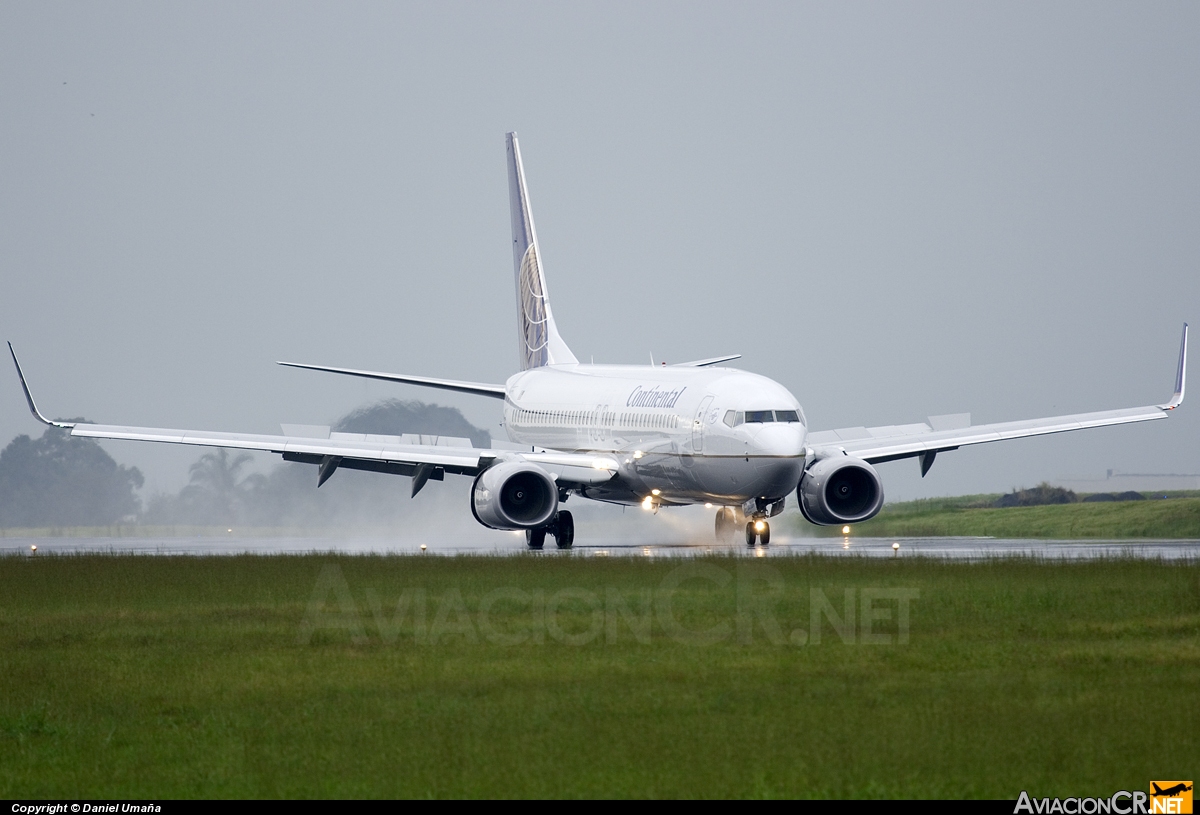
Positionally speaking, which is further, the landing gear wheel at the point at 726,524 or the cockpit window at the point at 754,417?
the landing gear wheel at the point at 726,524

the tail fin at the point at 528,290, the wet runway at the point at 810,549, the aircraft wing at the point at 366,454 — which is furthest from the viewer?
the tail fin at the point at 528,290

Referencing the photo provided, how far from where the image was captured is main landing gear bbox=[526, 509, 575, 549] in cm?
3931

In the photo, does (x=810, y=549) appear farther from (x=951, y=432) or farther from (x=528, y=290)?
(x=528, y=290)

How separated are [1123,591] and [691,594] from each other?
567 centimetres

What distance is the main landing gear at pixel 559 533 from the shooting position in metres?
39.3

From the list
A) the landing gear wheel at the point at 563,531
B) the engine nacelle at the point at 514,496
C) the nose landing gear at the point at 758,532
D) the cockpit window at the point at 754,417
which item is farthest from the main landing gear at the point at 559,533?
the cockpit window at the point at 754,417

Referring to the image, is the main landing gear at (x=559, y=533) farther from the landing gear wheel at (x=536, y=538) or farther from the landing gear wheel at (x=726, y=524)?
the landing gear wheel at (x=726, y=524)

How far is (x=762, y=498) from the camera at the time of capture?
35.9 metres

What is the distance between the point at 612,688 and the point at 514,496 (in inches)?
868

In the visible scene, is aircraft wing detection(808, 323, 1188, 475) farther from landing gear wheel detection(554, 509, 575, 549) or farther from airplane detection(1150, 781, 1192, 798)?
airplane detection(1150, 781, 1192, 798)

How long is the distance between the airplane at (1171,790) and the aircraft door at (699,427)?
24.4 metres

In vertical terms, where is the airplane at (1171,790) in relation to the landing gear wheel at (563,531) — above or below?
below

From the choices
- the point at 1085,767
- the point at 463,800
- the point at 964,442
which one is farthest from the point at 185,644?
the point at 964,442

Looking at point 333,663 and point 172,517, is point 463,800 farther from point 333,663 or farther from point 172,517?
point 172,517
